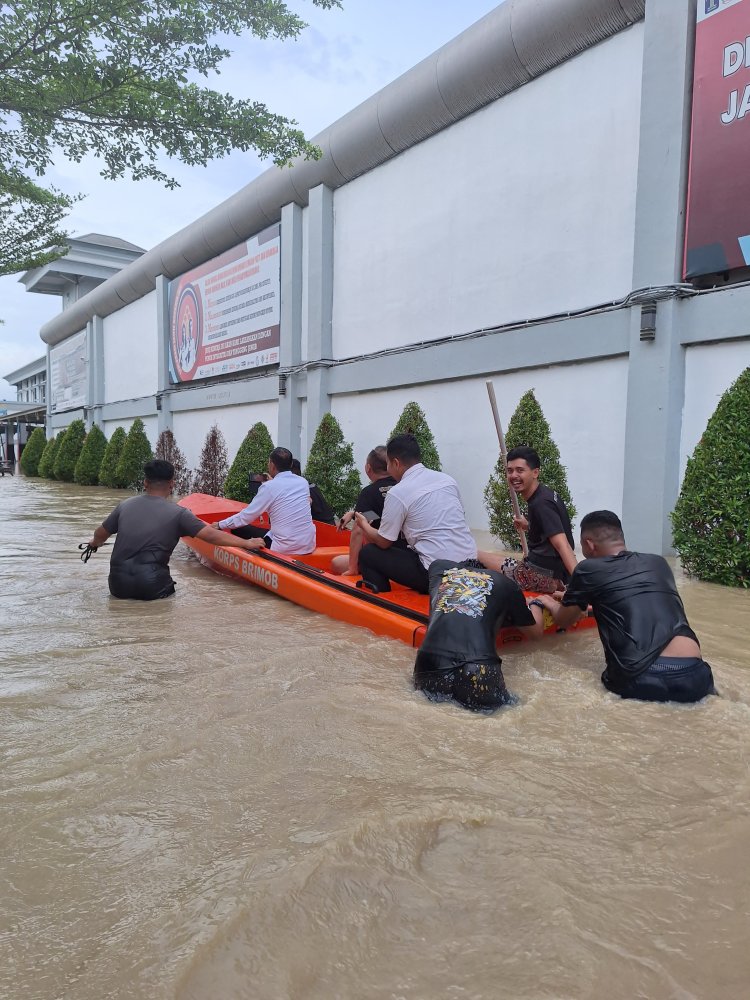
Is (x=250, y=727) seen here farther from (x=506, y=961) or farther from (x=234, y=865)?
(x=506, y=961)

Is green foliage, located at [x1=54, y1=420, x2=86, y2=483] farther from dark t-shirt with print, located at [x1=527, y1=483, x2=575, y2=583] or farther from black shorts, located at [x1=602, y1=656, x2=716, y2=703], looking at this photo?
black shorts, located at [x1=602, y1=656, x2=716, y2=703]

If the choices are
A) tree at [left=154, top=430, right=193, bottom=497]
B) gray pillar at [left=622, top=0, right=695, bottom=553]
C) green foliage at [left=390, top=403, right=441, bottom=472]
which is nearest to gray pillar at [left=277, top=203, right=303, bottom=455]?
green foliage at [left=390, top=403, right=441, bottom=472]

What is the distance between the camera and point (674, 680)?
9.89ft

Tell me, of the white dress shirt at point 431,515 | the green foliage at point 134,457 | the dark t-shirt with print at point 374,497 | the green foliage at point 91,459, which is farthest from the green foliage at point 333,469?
the green foliage at point 91,459

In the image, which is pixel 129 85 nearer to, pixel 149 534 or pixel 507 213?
pixel 149 534

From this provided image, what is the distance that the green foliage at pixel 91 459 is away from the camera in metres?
21.2

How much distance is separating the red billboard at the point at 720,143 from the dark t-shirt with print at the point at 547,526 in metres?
4.05

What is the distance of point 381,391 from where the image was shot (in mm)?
11164

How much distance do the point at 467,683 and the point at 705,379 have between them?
525cm

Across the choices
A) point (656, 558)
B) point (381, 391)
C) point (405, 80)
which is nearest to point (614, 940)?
point (656, 558)

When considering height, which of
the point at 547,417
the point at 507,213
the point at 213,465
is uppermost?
the point at 507,213

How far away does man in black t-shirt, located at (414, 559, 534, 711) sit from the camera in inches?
123

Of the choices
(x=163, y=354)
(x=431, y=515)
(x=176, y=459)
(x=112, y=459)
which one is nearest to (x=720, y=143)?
(x=431, y=515)

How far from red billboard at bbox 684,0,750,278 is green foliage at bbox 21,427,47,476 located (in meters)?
25.7
